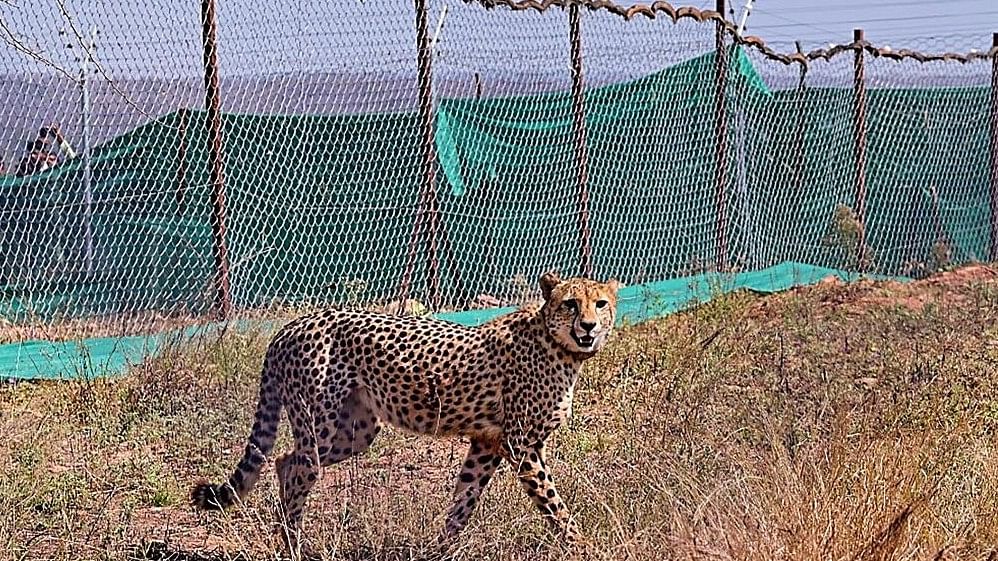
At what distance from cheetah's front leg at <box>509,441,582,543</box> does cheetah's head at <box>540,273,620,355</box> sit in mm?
340

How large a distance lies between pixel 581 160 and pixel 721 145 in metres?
1.53

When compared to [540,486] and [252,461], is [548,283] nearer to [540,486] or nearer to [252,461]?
[540,486]

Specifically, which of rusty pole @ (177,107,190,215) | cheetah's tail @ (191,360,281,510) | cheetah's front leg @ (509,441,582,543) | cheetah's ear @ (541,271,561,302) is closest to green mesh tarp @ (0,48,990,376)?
rusty pole @ (177,107,190,215)

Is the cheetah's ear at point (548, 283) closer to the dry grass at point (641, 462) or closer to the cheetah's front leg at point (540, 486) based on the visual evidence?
the cheetah's front leg at point (540, 486)

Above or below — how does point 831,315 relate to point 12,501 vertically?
below

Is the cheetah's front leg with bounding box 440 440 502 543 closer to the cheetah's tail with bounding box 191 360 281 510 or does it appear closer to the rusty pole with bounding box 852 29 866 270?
the cheetah's tail with bounding box 191 360 281 510

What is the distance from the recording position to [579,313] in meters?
4.80

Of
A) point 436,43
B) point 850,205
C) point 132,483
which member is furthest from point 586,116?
point 132,483

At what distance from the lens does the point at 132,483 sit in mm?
5512

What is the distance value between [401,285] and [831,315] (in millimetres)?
2682

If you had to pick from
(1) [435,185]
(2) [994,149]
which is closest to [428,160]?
(1) [435,185]

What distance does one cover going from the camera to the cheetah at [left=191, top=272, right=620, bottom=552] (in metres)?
4.79

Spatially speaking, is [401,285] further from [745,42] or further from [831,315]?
[745,42]

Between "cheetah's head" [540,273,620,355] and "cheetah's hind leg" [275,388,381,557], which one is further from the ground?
"cheetah's head" [540,273,620,355]
